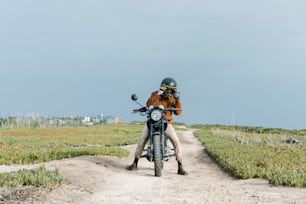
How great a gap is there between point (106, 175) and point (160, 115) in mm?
2009

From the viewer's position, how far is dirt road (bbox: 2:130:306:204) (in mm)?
7953

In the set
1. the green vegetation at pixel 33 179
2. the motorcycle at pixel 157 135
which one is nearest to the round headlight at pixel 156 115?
the motorcycle at pixel 157 135

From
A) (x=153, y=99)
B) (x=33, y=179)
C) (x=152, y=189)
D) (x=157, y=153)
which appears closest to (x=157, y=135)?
(x=157, y=153)

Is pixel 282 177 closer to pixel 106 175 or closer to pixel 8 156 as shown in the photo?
pixel 106 175

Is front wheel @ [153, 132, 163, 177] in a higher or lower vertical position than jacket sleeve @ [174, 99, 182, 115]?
lower

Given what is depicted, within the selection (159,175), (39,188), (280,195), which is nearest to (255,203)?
(280,195)

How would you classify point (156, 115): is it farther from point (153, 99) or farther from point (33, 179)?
point (33, 179)

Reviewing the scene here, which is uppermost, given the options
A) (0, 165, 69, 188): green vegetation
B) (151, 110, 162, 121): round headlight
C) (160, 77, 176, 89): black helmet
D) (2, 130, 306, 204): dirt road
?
(160, 77, 176, 89): black helmet

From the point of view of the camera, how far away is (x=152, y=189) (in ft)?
29.2

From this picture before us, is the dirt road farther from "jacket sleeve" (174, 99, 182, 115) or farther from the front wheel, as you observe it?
"jacket sleeve" (174, 99, 182, 115)

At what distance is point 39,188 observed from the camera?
27.5 feet

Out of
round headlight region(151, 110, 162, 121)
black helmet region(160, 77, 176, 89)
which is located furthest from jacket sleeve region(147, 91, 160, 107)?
round headlight region(151, 110, 162, 121)

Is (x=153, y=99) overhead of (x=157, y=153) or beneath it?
overhead

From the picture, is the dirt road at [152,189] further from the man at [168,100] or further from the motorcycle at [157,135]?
the man at [168,100]
